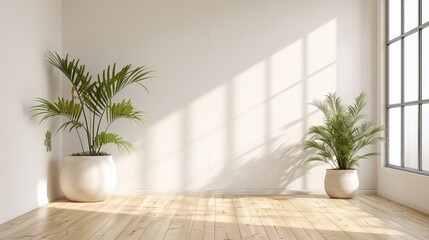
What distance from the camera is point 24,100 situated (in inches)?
197

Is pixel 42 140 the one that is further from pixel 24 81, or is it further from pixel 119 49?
pixel 119 49

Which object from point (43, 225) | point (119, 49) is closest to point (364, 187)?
point (119, 49)

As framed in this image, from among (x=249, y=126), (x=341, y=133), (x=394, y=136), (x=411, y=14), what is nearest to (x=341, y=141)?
(x=341, y=133)

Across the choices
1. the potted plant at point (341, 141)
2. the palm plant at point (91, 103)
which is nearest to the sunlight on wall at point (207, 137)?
the palm plant at point (91, 103)

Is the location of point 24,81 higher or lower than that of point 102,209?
higher

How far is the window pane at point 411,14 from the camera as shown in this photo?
5.29m

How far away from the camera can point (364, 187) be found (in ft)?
20.2

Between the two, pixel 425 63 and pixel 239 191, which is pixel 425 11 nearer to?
pixel 425 63

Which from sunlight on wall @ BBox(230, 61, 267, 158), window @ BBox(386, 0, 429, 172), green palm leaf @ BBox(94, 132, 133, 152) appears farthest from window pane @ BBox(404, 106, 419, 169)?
green palm leaf @ BBox(94, 132, 133, 152)

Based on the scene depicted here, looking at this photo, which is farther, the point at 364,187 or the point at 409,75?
the point at 364,187

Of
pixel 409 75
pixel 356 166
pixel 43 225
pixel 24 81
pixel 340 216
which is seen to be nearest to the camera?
pixel 43 225

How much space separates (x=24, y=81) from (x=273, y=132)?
9.10ft

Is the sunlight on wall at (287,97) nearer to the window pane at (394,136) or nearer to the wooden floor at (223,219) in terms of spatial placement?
the wooden floor at (223,219)

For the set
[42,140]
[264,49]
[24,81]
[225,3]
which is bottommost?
[42,140]
